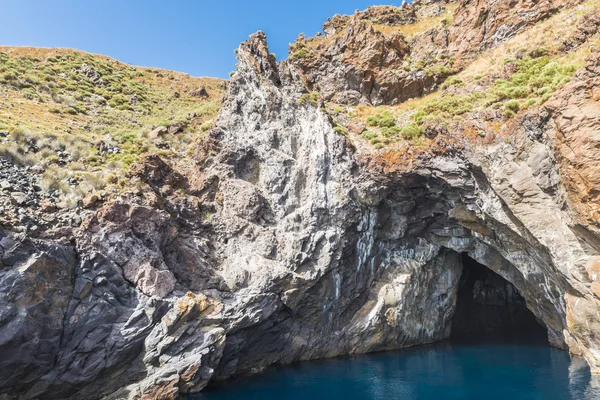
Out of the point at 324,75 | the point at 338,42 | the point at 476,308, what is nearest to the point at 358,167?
the point at 324,75

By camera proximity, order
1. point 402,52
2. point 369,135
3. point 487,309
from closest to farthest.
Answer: point 369,135 < point 402,52 < point 487,309

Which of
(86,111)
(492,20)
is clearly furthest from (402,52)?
(86,111)

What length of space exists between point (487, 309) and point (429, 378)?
28.1 meters

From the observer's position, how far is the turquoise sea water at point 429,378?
21219mm

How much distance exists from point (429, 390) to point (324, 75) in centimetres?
2986

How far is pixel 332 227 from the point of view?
91.5ft

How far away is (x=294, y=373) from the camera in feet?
87.7

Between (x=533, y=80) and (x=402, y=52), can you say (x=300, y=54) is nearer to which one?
(x=402, y=52)

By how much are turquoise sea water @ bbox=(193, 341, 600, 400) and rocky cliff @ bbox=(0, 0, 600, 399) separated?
1.68 m

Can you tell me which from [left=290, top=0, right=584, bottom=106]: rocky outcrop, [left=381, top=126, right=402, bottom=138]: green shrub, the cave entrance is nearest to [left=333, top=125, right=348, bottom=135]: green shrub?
[left=381, top=126, right=402, bottom=138]: green shrub

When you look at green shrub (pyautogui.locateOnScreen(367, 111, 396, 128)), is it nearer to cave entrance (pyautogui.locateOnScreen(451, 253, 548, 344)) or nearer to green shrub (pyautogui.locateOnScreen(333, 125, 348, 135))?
green shrub (pyautogui.locateOnScreen(333, 125, 348, 135))

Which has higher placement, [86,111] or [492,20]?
[492,20]

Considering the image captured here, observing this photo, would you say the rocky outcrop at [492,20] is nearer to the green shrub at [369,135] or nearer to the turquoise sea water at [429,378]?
the green shrub at [369,135]

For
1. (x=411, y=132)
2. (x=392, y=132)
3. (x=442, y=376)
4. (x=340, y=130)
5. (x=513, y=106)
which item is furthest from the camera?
(x=340, y=130)
